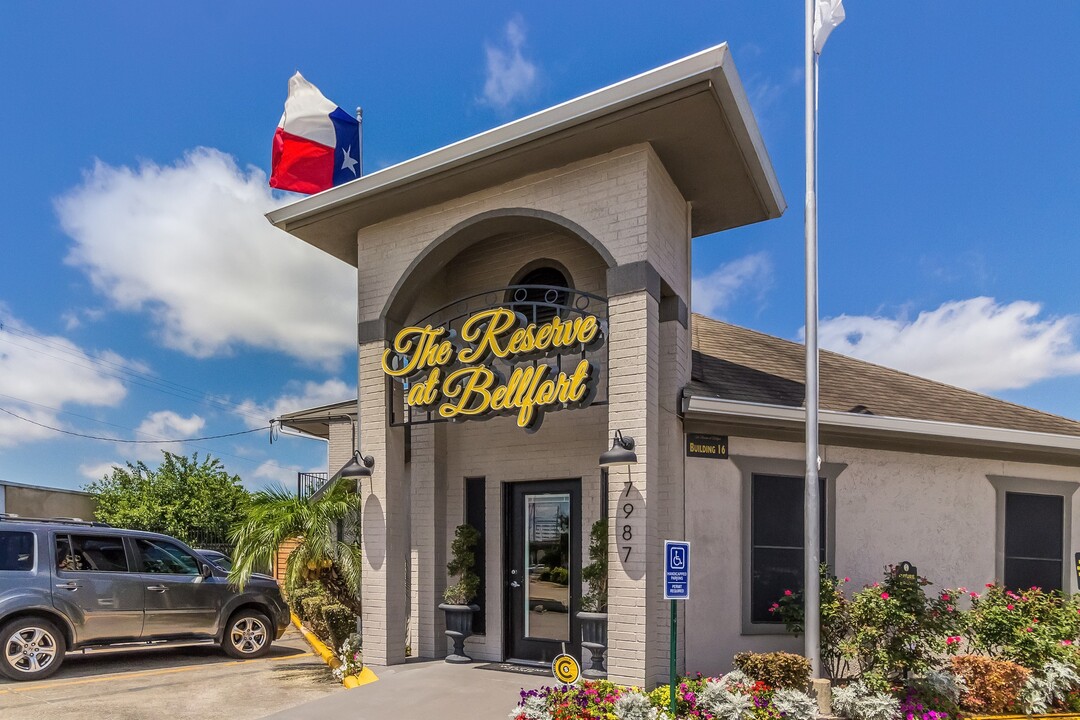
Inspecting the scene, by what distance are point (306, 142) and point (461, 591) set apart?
6.89 meters

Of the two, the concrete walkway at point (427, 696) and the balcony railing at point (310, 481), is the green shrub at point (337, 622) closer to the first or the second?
the concrete walkway at point (427, 696)

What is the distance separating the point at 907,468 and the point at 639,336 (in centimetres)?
470

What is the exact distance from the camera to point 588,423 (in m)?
9.89

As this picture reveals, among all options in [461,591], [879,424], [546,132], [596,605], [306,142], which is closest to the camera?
[546,132]

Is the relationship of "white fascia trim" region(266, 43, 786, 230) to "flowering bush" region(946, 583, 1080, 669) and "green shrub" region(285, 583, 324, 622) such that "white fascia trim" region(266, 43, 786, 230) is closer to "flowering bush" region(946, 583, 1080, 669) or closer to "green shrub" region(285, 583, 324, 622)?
"green shrub" region(285, 583, 324, 622)

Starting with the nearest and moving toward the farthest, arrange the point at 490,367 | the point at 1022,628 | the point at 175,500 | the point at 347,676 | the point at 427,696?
the point at 427,696 < the point at 1022,628 < the point at 490,367 < the point at 347,676 < the point at 175,500

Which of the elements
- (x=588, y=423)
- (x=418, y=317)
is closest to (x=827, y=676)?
(x=588, y=423)

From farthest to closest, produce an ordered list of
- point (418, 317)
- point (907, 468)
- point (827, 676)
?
point (418, 317), point (907, 468), point (827, 676)

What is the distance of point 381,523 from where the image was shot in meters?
9.85

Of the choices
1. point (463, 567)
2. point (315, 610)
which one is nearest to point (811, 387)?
point (463, 567)

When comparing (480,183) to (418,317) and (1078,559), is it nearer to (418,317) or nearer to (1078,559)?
(418,317)

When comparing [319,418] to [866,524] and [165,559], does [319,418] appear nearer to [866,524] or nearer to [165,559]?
[165,559]

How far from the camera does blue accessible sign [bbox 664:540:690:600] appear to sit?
269 inches

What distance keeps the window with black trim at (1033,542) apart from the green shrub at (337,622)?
872 cm
